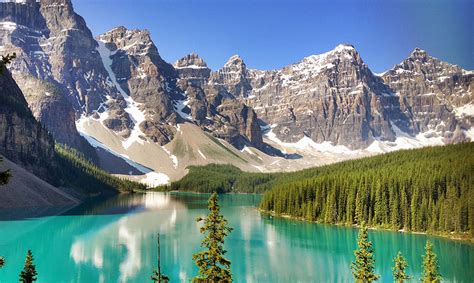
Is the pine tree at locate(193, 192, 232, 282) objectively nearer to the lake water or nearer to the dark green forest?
the lake water

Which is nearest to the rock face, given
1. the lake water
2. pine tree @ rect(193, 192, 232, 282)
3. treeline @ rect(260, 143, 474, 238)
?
the lake water

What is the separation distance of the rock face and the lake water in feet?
197

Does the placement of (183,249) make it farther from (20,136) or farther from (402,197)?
(20,136)

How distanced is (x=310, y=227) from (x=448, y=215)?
26.7m

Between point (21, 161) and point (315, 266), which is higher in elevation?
point (21, 161)

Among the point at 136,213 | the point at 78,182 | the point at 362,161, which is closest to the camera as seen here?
the point at 136,213

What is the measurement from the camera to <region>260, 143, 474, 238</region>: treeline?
85.2 m

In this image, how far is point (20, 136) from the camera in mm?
165875

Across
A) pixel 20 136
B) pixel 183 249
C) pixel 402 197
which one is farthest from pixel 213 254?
pixel 20 136

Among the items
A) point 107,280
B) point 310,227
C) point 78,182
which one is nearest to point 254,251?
point 107,280

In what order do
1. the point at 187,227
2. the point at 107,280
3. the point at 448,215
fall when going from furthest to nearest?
1. the point at 187,227
2. the point at 448,215
3. the point at 107,280

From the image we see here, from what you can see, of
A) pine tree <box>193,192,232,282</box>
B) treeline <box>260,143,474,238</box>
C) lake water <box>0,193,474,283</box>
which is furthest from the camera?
treeline <box>260,143,474,238</box>

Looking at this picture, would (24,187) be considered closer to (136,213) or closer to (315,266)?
(136,213)

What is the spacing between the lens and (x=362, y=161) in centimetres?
14400
